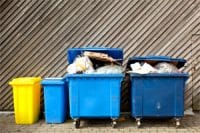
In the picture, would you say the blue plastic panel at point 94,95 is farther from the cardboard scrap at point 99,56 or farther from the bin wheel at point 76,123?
the cardboard scrap at point 99,56

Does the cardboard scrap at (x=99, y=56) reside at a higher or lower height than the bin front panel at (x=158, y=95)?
higher

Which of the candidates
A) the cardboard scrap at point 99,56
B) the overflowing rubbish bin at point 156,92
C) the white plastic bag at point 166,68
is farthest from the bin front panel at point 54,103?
the white plastic bag at point 166,68

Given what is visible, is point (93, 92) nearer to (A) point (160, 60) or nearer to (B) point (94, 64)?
(B) point (94, 64)

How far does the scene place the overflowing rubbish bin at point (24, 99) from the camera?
8289mm

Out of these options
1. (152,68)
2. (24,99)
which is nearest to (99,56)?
(152,68)

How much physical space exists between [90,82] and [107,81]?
0.31 m

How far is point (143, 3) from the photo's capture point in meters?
9.10

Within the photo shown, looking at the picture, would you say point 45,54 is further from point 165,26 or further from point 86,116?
point 165,26

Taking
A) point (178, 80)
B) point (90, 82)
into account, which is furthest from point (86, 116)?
point (178, 80)

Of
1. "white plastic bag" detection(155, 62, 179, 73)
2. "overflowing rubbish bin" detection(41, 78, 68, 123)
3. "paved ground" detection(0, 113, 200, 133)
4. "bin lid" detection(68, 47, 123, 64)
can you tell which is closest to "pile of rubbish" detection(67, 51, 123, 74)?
"bin lid" detection(68, 47, 123, 64)

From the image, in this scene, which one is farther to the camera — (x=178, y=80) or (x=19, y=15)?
(x=19, y=15)

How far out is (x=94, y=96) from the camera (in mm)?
7871

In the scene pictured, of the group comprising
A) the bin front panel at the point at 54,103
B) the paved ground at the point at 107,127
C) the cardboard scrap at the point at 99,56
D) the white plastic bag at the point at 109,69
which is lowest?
the paved ground at the point at 107,127

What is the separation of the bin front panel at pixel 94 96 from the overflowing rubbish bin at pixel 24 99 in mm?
902
